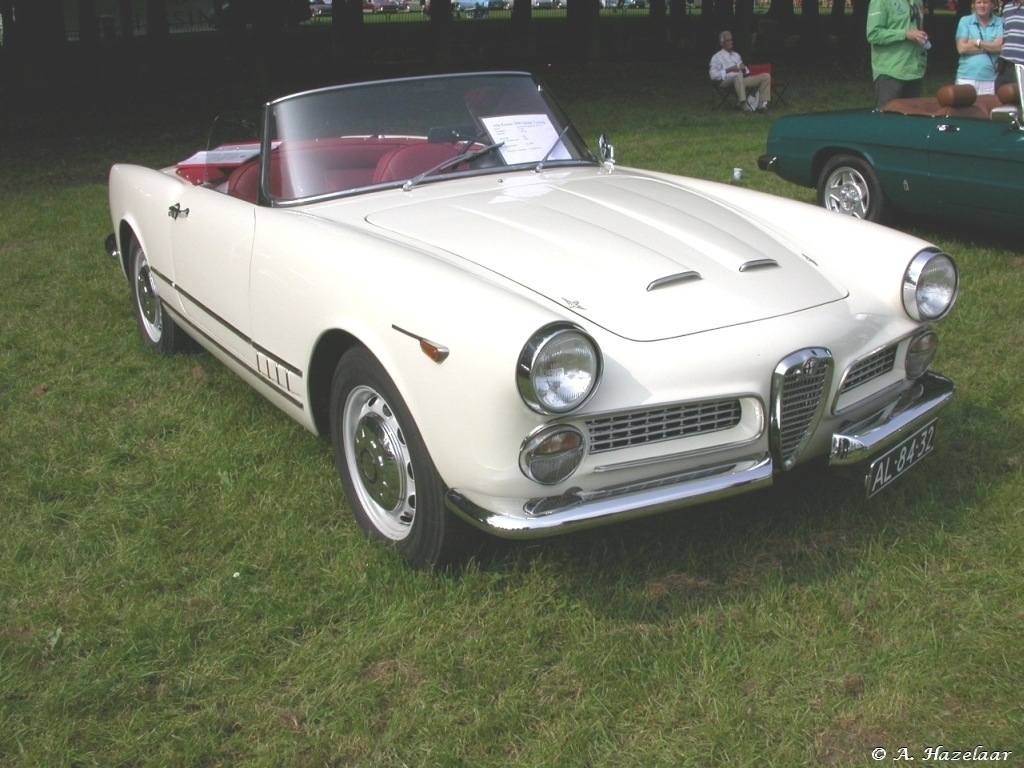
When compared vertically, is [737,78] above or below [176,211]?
above

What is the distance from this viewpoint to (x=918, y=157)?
6895 millimetres

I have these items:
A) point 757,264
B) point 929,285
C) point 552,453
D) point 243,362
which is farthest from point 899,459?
point 243,362

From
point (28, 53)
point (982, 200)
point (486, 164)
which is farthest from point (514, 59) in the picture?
point (486, 164)

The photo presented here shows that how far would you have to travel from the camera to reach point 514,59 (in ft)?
77.5

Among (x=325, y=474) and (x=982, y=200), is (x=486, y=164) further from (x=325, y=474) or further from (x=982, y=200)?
(x=982, y=200)

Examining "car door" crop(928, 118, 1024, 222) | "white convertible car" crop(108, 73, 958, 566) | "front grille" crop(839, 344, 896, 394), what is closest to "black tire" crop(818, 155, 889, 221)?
"car door" crop(928, 118, 1024, 222)

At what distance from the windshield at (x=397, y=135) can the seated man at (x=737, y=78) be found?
36.0 feet

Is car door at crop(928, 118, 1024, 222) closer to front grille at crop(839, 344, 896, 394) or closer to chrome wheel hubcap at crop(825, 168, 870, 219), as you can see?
chrome wheel hubcap at crop(825, 168, 870, 219)

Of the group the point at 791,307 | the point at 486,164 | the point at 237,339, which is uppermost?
the point at 486,164

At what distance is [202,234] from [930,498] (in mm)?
2886

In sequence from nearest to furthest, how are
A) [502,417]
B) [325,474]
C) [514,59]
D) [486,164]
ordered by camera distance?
[502,417] < [325,474] < [486,164] < [514,59]

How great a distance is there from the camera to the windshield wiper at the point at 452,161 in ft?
13.1

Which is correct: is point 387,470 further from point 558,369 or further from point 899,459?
point 899,459

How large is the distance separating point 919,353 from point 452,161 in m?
1.85
